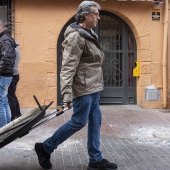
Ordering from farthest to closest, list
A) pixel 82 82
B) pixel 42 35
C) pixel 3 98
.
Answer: pixel 42 35, pixel 3 98, pixel 82 82

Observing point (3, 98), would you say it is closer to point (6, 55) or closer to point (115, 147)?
point (6, 55)

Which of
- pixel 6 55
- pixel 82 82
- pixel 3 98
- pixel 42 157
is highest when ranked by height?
pixel 6 55

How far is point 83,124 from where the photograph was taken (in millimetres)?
4633

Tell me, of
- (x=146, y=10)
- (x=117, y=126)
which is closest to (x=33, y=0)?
(x=146, y=10)

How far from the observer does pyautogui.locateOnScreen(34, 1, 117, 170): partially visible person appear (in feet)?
14.8

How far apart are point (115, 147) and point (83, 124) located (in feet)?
4.88

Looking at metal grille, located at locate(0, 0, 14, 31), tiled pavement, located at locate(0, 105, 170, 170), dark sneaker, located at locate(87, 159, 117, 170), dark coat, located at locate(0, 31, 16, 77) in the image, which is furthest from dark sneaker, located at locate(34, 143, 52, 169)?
metal grille, located at locate(0, 0, 14, 31)

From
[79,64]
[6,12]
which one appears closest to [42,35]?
[6,12]

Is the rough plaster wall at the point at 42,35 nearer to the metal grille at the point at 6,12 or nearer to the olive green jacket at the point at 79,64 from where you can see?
the metal grille at the point at 6,12

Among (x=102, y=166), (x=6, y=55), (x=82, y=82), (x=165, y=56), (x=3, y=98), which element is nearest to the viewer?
(x=82, y=82)

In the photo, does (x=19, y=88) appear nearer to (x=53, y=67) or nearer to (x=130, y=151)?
(x=53, y=67)

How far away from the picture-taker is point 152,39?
32.2 feet

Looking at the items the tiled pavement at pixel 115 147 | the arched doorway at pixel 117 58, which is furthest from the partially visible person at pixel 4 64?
the arched doorway at pixel 117 58

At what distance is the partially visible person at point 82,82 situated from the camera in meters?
4.50
